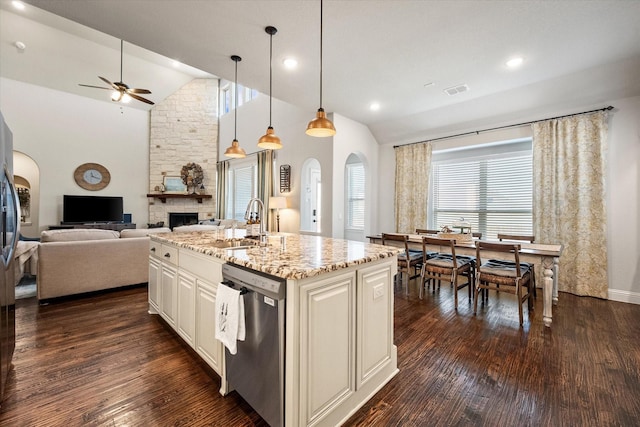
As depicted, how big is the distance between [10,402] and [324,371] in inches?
77.9

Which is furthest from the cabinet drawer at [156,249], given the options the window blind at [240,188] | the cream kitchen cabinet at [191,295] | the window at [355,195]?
the window at [355,195]

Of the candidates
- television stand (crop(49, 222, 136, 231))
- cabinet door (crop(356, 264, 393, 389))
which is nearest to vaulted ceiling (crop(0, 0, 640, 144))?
cabinet door (crop(356, 264, 393, 389))

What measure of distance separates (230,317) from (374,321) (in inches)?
35.9

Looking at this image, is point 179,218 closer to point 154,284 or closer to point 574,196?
point 154,284

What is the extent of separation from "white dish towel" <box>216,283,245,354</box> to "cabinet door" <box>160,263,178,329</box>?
0.95 meters

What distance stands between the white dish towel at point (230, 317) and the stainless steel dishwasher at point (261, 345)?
0.11ft

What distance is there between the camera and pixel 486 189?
16.7 ft

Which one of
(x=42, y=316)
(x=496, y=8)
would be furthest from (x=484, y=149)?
(x=42, y=316)

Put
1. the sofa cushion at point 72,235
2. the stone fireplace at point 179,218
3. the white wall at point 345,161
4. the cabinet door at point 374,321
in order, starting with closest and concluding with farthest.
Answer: the cabinet door at point 374,321, the sofa cushion at point 72,235, the white wall at point 345,161, the stone fireplace at point 179,218

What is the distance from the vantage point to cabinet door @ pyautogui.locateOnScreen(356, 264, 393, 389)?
1.69 meters

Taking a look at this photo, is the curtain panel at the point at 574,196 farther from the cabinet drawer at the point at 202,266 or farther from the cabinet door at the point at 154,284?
the cabinet door at the point at 154,284

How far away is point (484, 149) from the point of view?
508 centimetres

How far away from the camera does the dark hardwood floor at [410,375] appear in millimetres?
1610

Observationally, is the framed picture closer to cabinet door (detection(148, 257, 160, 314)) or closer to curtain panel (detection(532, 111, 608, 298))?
cabinet door (detection(148, 257, 160, 314))
